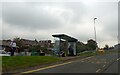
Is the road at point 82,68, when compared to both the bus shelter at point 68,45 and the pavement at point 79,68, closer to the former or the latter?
the pavement at point 79,68

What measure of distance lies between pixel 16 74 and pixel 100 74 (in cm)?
541

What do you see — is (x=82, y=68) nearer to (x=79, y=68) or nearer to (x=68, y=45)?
(x=79, y=68)

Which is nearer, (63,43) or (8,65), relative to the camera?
(8,65)

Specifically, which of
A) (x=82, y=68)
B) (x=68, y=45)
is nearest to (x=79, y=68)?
(x=82, y=68)

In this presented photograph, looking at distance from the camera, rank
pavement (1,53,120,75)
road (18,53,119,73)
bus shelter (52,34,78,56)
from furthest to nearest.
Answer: bus shelter (52,34,78,56), road (18,53,119,73), pavement (1,53,120,75)

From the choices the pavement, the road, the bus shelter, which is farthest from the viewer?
the bus shelter

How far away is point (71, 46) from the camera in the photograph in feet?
156

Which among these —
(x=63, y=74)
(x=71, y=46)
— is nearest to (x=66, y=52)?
(x=71, y=46)

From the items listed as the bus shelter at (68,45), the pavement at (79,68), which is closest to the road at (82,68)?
the pavement at (79,68)

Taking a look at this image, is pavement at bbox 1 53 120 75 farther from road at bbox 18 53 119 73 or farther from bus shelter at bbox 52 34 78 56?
bus shelter at bbox 52 34 78 56

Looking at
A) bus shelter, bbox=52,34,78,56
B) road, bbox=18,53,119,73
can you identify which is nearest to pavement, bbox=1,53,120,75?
road, bbox=18,53,119,73

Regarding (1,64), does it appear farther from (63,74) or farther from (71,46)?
(71,46)

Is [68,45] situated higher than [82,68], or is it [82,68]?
[68,45]

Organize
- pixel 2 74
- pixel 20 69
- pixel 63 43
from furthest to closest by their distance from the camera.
A: pixel 63 43
pixel 20 69
pixel 2 74
